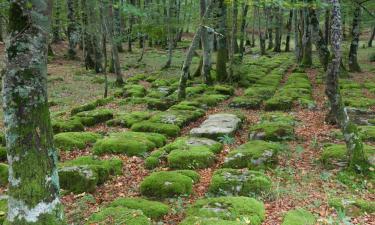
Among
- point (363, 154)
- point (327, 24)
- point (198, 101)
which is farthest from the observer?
point (327, 24)

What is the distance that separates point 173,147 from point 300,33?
19748mm

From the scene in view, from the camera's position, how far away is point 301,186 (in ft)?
24.2

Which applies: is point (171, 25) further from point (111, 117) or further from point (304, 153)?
point (304, 153)

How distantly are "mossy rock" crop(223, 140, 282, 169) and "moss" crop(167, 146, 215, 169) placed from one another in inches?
14.8

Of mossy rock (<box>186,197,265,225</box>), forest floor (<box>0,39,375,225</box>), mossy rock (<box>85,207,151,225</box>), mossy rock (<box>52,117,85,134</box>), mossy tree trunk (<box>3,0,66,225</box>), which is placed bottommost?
forest floor (<box>0,39,375,225</box>)

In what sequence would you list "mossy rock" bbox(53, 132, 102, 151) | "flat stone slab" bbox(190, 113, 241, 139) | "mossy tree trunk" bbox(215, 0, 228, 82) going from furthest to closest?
"mossy tree trunk" bbox(215, 0, 228, 82)
"flat stone slab" bbox(190, 113, 241, 139)
"mossy rock" bbox(53, 132, 102, 151)

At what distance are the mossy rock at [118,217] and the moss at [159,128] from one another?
16.1ft

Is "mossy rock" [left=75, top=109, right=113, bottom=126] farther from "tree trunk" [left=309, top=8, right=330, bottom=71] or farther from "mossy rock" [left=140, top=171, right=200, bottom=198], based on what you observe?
"tree trunk" [left=309, top=8, right=330, bottom=71]

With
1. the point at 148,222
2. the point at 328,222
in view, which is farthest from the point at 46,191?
the point at 328,222

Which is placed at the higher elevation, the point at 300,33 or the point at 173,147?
the point at 300,33

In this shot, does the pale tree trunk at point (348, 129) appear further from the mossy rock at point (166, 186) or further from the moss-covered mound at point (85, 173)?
the moss-covered mound at point (85, 173)

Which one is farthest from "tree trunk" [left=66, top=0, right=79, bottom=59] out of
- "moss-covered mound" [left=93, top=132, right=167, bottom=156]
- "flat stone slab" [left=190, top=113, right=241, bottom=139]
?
"moss-covered mound" [left=93, top=132, right=167, bottom=156]

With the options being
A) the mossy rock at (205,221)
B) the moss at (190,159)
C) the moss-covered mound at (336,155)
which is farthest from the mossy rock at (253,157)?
the mossy rock at (205,221)

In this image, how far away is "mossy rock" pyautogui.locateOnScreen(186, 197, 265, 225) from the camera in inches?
222
